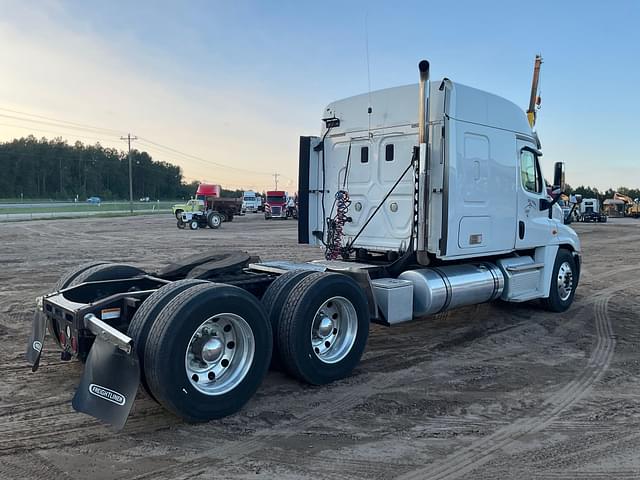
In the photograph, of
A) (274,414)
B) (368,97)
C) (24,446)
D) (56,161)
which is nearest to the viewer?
(24,446)

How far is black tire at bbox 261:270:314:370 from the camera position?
4.98 metres

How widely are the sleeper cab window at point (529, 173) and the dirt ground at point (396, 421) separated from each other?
2.23m

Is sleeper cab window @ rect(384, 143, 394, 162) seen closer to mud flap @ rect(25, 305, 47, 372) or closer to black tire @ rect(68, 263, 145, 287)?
black tire @ rect(68, 263, 145, 287)

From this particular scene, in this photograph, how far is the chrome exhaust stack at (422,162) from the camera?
636cm

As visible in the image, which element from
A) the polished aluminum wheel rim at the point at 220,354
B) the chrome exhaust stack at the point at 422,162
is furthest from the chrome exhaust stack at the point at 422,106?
the polished aluminum wheel rim at the point at 220,354

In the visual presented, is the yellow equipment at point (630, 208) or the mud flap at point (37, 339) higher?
the yellow equipment at point (630, 208)

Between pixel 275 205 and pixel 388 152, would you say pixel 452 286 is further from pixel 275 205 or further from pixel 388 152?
pixel 275 205

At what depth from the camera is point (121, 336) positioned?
12.8 ft

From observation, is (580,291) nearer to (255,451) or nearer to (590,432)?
(590,432)

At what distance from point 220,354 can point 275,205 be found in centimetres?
4228

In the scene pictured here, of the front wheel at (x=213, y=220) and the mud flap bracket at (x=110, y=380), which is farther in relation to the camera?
the front wheel at (x=213, y=220)

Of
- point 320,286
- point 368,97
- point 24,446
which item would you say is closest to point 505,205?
point 368,97

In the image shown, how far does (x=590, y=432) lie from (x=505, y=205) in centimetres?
394

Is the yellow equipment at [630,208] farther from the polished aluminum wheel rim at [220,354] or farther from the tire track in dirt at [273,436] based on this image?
the polished aluminum wheel rim at [220,354]
